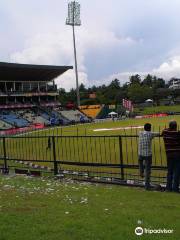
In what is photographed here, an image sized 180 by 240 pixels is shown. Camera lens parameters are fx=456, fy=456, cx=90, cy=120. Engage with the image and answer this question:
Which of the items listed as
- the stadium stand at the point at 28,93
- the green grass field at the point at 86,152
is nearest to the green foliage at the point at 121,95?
the stadium stand at the point at 28,93

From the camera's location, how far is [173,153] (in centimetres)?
1087

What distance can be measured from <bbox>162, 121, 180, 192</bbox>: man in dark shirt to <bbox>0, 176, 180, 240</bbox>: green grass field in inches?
18.5

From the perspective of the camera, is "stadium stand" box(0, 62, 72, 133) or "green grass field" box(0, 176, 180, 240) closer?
"green grass field" box(0, 176, 180, 240)

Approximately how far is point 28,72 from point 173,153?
81598 millimetres

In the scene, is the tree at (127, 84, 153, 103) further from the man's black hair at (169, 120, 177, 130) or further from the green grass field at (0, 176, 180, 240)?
the man's black hair at (169, 120, 177, 130)

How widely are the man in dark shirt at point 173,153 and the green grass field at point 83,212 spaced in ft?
1.54

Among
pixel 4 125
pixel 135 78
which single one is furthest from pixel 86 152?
pixel 135 78

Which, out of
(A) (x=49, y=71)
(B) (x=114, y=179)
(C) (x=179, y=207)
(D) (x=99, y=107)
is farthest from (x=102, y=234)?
(D) (x=99, y=107)

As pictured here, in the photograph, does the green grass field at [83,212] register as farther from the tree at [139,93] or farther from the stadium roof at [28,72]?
the tree at [139,93]

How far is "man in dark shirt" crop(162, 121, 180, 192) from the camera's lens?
1082 centimetres

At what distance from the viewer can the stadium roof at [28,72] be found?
3297 inches

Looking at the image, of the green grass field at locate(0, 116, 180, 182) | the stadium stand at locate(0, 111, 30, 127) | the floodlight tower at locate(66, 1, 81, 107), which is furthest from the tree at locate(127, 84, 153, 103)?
the green grass field at locate(0, 116, 180, 182)

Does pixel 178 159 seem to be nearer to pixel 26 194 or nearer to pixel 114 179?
pixel 114 179

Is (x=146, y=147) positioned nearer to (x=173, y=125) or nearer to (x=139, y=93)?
(x=173, y=125)
